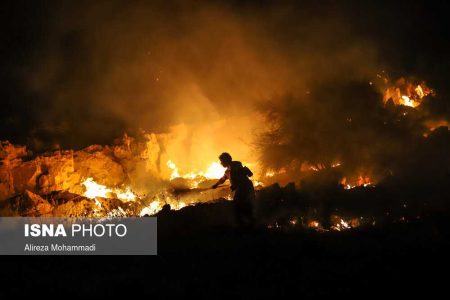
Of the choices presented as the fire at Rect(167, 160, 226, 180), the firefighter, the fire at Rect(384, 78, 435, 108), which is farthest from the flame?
the firefighter

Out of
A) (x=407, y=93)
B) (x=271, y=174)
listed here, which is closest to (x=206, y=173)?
(x=271, y=174)

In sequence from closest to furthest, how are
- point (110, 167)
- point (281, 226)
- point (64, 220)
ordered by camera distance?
point (281, 226) < point (64, 220) < point (110, 167)

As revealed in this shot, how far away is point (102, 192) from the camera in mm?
14211

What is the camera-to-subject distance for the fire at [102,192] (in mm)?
14092

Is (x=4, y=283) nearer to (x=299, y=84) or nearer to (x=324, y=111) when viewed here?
(x=324, y=111)

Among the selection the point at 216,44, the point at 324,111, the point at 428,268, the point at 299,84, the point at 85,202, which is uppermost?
the point at 216,44

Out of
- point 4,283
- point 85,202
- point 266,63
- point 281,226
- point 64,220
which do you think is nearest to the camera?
point 4,283

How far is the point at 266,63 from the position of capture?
2106 centimetres

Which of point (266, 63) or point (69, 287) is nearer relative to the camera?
point (69, 287)

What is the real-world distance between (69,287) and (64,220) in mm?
4617

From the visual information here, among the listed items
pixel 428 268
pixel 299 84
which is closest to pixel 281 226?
pixel 428 268

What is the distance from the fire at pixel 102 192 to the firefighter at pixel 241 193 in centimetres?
619

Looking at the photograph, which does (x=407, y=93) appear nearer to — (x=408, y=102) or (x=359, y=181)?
(x=408, y=102)

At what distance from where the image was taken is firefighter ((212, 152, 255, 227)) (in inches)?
333
